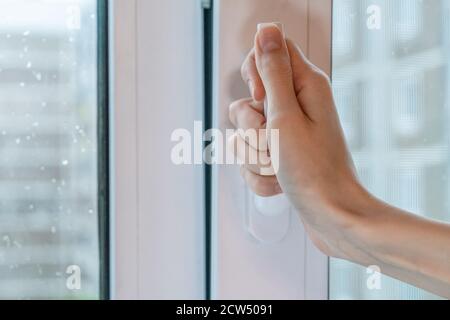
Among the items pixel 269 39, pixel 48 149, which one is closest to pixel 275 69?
pixel 269 39

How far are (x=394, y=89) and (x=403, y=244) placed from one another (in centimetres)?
20

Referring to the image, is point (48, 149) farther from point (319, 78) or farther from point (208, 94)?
point (319, 78)

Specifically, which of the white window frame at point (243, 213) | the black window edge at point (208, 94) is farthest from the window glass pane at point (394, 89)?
the black window edge at point (208, 94)

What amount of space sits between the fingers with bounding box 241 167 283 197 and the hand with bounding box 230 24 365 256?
0.05m

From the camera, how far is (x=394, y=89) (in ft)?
2.24

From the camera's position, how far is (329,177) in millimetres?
557

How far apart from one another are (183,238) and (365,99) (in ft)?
0.78

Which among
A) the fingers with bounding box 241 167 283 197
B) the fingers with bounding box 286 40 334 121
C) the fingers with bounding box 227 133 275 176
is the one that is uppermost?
the fingers with bounding box 286 40 334 121

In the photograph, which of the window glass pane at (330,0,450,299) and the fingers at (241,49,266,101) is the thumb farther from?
the window glass pane at (330,0,450,299)

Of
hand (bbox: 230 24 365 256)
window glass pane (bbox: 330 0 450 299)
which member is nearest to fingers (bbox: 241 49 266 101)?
hand (bbox: 230 24 365 256)

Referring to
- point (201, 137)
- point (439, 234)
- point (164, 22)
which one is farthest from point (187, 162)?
point (439, 234)

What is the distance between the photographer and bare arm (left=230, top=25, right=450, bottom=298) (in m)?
0.54

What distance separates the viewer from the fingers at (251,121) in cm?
61
